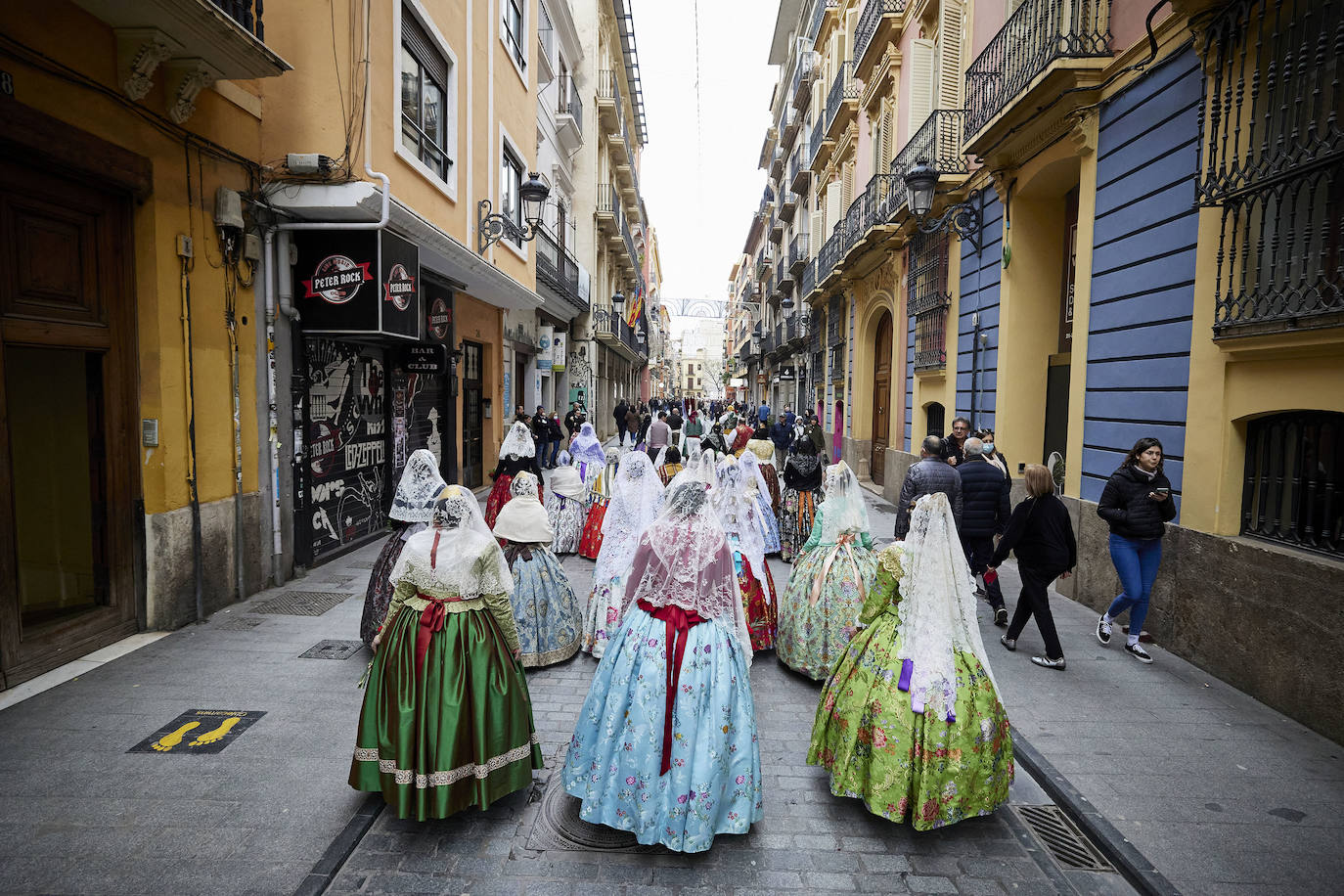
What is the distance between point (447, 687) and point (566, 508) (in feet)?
19.7

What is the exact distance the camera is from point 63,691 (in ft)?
15.8

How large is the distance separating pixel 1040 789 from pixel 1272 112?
5010mm

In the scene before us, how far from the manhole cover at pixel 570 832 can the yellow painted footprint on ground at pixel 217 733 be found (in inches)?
85.4

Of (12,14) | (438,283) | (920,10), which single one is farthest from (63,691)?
(920,10)

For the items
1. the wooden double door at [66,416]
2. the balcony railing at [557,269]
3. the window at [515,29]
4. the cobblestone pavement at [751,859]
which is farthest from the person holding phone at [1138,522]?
the balcony railing at [557,269]

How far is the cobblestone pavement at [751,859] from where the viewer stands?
3.10m

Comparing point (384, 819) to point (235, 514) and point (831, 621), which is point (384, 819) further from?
point (235, 514)

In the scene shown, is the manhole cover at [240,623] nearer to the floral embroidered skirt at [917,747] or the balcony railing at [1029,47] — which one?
the floral embroidered skirt at [917,747]

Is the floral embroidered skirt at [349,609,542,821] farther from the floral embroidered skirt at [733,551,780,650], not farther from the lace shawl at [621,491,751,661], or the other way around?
the floral embroidered skirt at [733,551,780,650]

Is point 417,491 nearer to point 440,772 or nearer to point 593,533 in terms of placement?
point 440,772

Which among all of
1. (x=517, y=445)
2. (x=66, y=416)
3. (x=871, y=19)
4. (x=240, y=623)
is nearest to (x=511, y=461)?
(x=517, y=445)

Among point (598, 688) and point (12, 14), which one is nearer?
point (598, 688)

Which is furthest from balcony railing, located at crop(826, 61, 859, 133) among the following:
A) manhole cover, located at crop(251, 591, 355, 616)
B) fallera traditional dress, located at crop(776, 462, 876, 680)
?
manhole cover, located at crop(251, 591, 355, 616)

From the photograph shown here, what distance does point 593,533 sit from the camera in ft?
30.7
